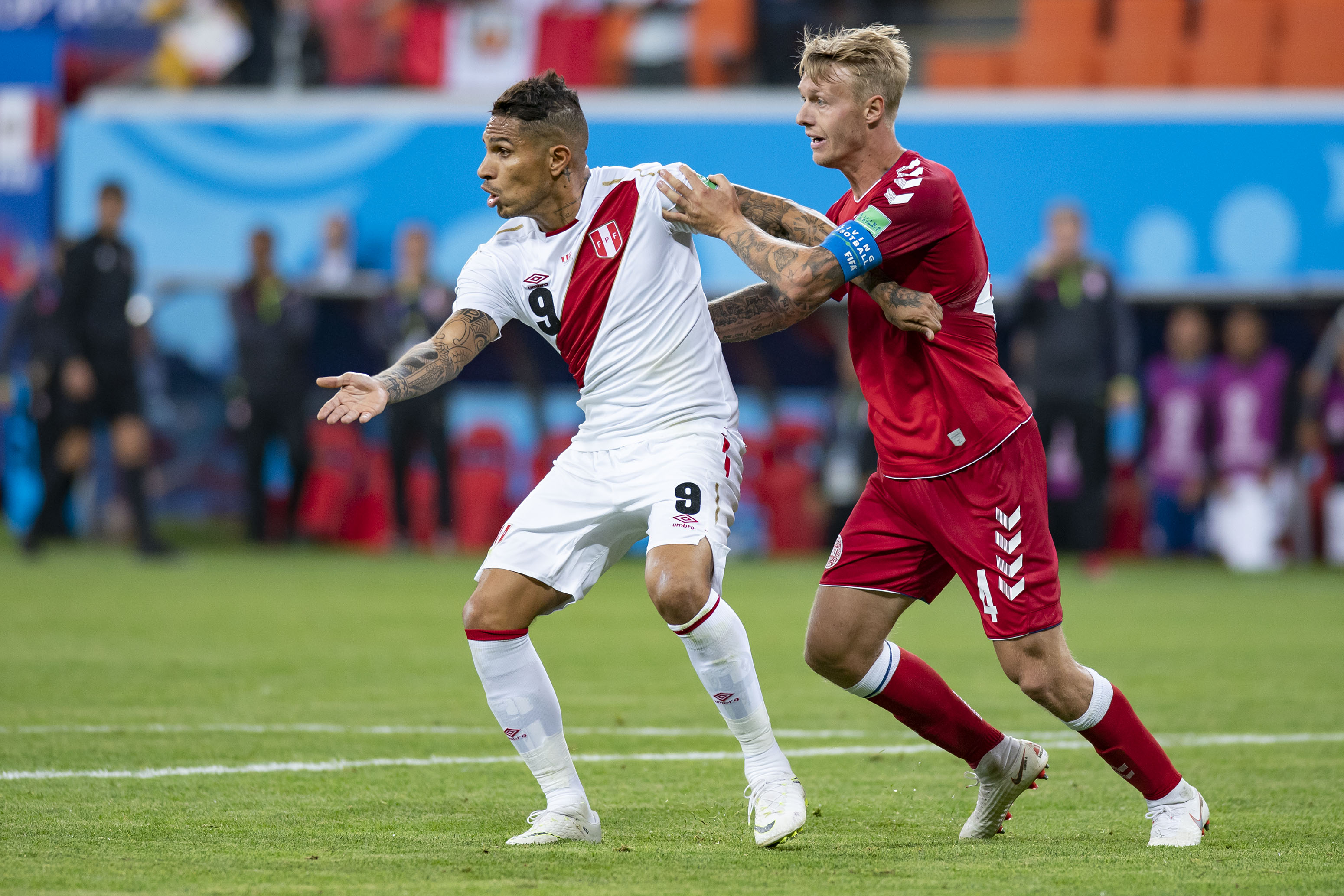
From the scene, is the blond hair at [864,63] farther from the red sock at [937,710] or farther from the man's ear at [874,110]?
the red sock at [937,710]

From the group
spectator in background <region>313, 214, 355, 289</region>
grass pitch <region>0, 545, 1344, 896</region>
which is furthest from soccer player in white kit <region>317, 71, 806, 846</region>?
spectator in background <region>313, 214, 355, 289</region>

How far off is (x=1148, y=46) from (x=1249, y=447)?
4230mm

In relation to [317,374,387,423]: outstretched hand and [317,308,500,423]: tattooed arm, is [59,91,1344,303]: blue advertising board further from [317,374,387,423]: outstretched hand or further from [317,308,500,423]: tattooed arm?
[317,374,387,423]: outstretched hand

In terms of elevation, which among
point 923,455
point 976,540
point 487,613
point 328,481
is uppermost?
point 923,455

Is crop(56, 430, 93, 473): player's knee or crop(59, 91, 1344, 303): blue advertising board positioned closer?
crop(56, 430, 93, 473): player's knee

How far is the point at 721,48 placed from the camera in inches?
684

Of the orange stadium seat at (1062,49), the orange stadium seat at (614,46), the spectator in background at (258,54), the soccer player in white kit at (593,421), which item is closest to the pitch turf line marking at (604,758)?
the soccer player in white kit at (593,421)

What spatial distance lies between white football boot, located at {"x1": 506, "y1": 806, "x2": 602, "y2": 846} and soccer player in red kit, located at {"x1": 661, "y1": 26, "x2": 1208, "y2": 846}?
2.61ft

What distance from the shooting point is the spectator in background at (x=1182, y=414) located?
49.0 feet

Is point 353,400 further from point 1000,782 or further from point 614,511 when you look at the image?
point 1000,782

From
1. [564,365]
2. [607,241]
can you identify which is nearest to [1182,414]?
[564,365]

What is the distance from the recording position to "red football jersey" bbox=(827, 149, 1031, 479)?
4773mm

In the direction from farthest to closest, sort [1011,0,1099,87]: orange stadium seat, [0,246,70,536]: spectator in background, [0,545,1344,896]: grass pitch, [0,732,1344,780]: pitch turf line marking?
1. [1011,0,1099,87]: orange stadium seat
2. [0,246,70,536]: spectator in background
3. [0,732,1344,780]: pitch turf line marking
4. [0,545,1344,896]: grass pitch

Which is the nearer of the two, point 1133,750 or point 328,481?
point 1133,750
